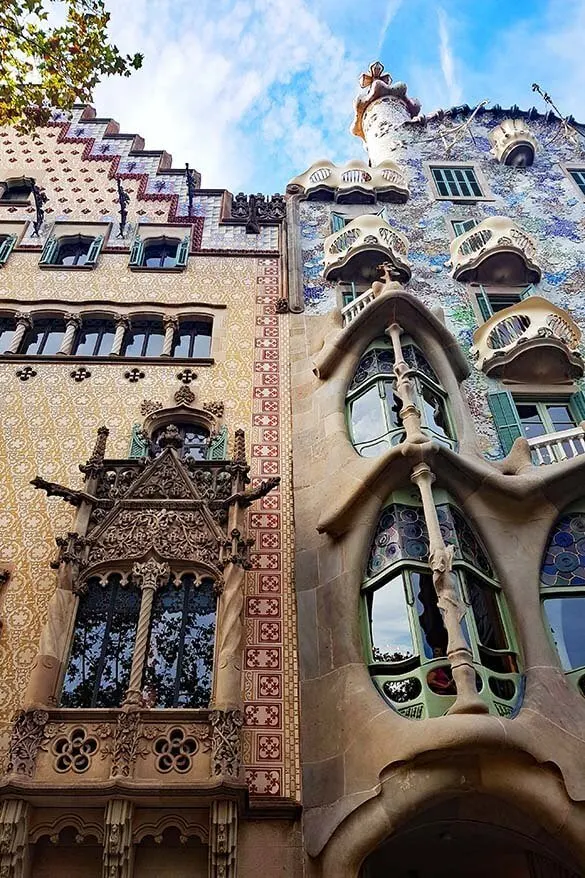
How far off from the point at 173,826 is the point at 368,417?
22.1ft

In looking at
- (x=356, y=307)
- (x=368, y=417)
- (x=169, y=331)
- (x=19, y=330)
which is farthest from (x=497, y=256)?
(x=19, y=330)

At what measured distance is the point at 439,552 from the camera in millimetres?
8812

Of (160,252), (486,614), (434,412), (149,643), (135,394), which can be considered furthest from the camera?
(160,252)

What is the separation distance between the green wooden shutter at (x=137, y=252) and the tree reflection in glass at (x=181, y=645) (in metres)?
8.92

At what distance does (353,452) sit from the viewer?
440 inches

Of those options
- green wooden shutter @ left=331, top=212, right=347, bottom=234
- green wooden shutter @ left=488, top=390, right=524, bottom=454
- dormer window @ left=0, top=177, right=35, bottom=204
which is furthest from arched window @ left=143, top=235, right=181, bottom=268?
green wooden shutter @ left=488, top=390, right=524, bottom=454

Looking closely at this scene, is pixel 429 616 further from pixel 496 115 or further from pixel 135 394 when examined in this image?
pixel 496 115

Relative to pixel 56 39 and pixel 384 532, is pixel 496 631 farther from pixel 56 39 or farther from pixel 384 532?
pixel 56 39

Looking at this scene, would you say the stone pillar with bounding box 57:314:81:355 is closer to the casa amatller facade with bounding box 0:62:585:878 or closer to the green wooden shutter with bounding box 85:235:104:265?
the casa amatller facade with bounding box 0:62:585:878

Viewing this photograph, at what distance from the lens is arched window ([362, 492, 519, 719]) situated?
27.8ft

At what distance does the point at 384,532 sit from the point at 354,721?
2.68m

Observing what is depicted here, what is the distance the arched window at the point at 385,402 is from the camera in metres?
11.3

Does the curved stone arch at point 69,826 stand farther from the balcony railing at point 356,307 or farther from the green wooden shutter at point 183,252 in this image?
the green wooden shutter at point 183,252

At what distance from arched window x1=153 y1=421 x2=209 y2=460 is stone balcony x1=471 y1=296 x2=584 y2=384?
18.5 ft
